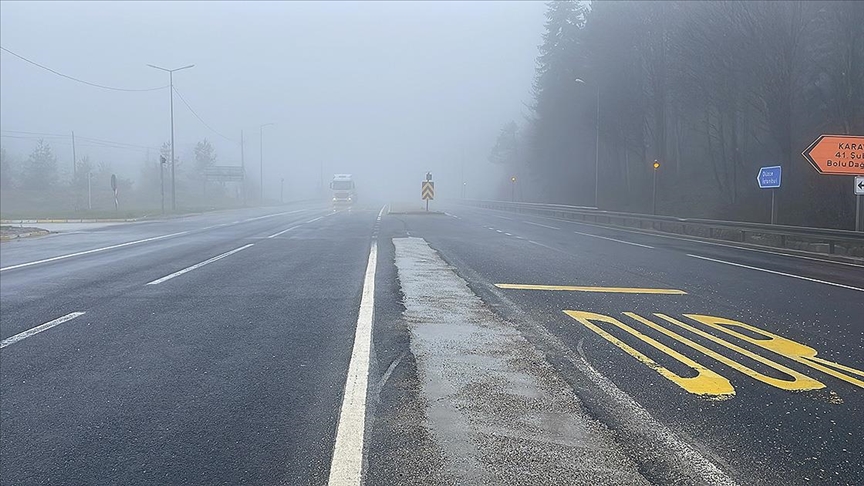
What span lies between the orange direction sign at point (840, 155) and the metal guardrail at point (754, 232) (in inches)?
79.2

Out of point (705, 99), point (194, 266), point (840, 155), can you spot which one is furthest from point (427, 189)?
point (194, 266)

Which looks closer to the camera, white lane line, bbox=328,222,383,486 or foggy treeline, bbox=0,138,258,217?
white lane line, bbox=328,222,383,486

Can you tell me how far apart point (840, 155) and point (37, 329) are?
867 inches

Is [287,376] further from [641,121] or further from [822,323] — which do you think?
[641,121]

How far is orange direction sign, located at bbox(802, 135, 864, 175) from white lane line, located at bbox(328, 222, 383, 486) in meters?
18.5

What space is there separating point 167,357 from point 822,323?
7699 mm

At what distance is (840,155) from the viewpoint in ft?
64.3

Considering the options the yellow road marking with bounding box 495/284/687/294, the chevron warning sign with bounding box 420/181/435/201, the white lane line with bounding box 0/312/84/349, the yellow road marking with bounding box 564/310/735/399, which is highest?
the chevron warning sign with bounding box 420/181/435/201

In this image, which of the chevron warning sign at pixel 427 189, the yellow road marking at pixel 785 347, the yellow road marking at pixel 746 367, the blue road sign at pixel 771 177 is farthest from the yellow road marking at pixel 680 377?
the chevron warning sign at pixel 427 189

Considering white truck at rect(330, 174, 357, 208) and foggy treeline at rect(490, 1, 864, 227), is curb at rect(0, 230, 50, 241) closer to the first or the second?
foggy treeline at rect(490, 1, 864, 227)

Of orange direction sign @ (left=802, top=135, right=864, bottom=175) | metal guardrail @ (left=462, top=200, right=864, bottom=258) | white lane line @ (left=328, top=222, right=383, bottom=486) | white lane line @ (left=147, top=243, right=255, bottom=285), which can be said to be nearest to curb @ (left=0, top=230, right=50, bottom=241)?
white lane line @ (left=147, top=243, right=255, bottom=285)

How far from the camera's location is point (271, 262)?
14.0 meters

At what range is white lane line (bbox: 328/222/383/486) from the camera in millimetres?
3410

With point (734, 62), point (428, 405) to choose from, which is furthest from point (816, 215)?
point (428, 405)
